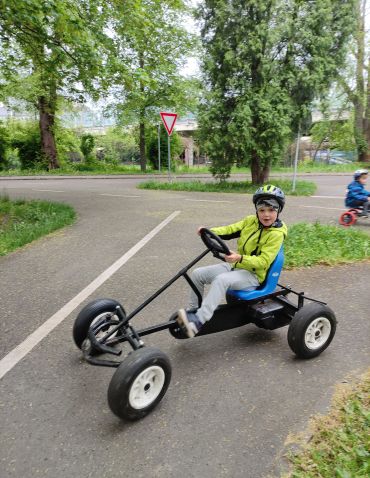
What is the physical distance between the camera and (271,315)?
3.21 m

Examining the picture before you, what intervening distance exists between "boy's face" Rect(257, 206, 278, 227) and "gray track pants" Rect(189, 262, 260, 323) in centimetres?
49

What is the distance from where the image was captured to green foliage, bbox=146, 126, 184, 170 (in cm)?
2578

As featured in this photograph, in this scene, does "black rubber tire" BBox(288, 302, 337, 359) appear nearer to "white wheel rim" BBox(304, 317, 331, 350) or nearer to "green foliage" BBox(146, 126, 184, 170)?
"white wheel rim" BBox(304, 317, 331, 350)

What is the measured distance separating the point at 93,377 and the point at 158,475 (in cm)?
108

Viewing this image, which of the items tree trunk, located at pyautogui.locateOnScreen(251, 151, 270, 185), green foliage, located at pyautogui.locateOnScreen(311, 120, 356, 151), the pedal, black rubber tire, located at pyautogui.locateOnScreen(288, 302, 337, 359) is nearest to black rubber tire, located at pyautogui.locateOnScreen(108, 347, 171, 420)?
the pedal

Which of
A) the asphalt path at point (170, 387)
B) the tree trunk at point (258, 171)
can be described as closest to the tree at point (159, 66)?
the tree trunk at point (258, 171)

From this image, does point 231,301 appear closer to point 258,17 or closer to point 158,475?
point 158,475

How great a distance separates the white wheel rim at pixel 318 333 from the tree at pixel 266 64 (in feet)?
31.8

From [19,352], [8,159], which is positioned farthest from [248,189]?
[8,159]

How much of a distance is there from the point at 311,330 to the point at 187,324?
3.63ft

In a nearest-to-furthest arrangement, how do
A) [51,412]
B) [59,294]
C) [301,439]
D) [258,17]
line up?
[301,439] < [51,412] < [59,294] < [258,17]

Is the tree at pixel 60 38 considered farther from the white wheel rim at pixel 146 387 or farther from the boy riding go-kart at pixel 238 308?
the white wheel rim at pixel 146 387

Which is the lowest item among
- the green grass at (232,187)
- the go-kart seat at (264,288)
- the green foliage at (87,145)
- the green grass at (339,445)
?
the green grass at (339,445)

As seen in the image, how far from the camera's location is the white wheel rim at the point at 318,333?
307 cm
